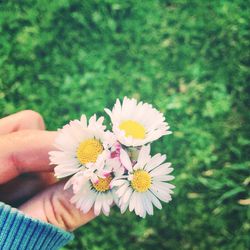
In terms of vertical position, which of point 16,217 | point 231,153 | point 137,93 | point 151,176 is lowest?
point 231,153

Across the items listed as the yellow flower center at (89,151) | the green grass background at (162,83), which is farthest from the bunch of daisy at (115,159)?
the green grass background at (162,83)

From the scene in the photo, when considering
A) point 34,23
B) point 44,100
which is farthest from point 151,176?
point 34,23

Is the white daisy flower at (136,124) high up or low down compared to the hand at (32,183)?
up

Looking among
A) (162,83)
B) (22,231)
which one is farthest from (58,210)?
(162,83)

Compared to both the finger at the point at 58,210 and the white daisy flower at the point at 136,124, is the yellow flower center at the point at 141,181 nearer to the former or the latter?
the white daisy flower at the point at 136,124

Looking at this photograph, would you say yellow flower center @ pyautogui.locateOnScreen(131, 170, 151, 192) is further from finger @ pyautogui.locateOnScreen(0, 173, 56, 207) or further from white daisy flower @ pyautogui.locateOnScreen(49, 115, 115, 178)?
finger @ pyautogui.locateOnScreen(0, 173, 56, 207)

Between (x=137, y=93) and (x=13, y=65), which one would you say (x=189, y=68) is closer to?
(x=137, y=93)
